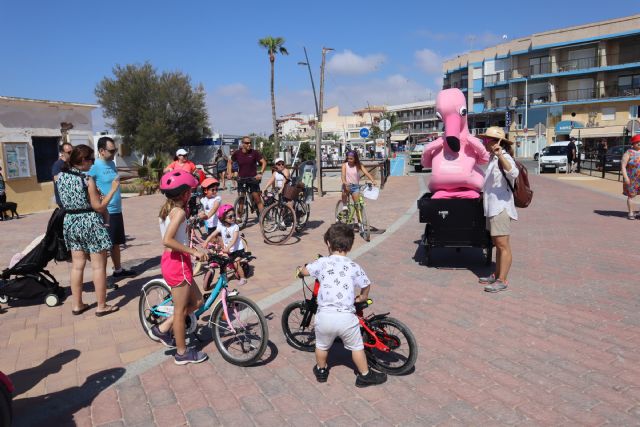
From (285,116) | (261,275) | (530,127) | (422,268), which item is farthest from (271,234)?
(285,116)

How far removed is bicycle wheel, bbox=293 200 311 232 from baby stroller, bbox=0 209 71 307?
175 inches

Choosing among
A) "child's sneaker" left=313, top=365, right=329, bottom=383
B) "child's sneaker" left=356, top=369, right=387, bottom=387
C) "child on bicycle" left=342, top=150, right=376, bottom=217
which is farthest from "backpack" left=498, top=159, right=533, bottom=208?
"child on bicycle" left=342, top=150, right=376, bottom=217

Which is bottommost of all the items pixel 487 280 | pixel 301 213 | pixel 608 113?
pixel 487 280

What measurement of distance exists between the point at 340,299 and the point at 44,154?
50.1 ft

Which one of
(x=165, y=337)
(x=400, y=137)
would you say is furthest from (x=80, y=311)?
(x=400, y=137)

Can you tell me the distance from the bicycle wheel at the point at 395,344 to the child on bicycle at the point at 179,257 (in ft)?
4.46

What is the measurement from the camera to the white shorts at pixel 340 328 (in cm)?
331

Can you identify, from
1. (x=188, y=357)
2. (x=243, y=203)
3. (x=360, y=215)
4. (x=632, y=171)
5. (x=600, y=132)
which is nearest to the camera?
(x=188, y=357)

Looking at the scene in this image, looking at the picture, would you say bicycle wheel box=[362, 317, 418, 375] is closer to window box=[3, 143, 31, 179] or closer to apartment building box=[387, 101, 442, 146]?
window box=[3, 143, 31, 179]

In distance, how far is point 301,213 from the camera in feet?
30.7

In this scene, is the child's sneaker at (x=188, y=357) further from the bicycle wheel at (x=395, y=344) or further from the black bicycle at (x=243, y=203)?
the black bicycle at (x=243, y=203)

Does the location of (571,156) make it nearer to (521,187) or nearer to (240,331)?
(521,187)

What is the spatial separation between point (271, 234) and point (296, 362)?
17.0 feet

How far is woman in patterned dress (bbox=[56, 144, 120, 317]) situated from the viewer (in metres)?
4.93
